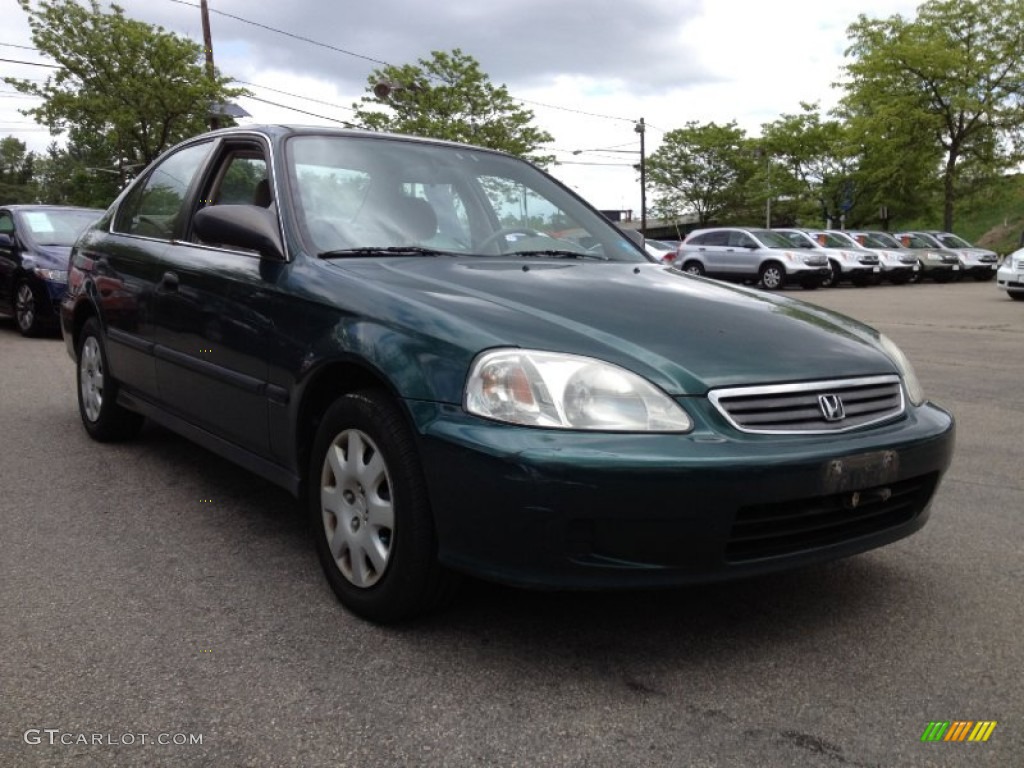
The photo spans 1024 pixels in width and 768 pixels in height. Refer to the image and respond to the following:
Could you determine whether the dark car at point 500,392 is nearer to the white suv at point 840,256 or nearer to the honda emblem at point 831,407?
the honda emblem at point 831,407

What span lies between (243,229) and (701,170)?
55290mm

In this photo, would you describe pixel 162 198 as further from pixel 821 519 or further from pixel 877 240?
pixel 877 240

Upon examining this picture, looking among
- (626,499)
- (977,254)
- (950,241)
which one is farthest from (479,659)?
(950,241)

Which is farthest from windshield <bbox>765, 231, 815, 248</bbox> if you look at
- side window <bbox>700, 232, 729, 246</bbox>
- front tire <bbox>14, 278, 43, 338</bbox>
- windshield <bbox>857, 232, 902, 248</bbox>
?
front tire <bbox>14, 278, 43, 338</bbox>

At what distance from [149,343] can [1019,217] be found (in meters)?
59.3

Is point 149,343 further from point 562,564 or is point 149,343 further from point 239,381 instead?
point 562,564

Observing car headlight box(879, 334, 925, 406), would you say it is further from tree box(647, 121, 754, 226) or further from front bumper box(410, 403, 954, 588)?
tree box(647, 121, 754, 226)

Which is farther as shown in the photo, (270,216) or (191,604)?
(270,216)

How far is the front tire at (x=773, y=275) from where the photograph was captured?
2331cm

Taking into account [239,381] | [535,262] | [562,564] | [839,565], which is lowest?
[839,565]

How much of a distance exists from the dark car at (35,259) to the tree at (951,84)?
30.8m

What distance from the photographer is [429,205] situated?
3.54 metres

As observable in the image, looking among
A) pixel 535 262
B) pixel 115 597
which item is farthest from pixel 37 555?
pixel 535 262

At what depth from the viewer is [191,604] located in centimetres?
288
